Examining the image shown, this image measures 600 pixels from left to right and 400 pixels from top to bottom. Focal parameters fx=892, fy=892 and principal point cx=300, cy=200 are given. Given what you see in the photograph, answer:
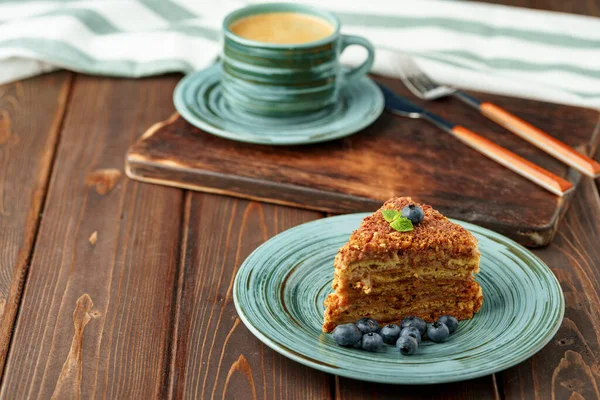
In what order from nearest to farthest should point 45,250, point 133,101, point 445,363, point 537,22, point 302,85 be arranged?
1. point 445,363
2. point 45,250
3. point 302,85
4. point 133,101
5. point 537,22

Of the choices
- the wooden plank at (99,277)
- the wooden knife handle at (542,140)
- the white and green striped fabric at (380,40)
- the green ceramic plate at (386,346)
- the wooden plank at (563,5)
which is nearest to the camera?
the green ceramic plate at (386,346)

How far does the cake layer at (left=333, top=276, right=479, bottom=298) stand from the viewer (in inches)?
64.0

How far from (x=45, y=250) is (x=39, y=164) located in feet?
1.40

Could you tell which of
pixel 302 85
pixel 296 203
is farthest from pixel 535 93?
pixel 296 203

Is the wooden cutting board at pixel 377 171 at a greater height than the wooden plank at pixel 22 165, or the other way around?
the wooden cutting board at pixel 377 171

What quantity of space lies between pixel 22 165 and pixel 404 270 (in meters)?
1.15

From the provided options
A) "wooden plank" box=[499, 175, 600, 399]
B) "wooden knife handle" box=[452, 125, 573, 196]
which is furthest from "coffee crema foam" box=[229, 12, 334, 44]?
"wooden plank" box=[499, 175, 600, 399]

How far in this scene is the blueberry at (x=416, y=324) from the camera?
1.59 meters

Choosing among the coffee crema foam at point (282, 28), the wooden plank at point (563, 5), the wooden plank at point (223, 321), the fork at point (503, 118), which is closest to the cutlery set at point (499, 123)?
the fork at point (503, 118)

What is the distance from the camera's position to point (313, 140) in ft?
7.35

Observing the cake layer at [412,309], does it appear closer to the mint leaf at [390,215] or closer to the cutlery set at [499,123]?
the mint leaf at [390,215]

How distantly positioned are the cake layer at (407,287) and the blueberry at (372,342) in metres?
0.10

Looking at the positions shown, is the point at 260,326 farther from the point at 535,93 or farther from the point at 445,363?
the point at 535,93

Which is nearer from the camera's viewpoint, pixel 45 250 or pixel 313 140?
pixel 45 250
